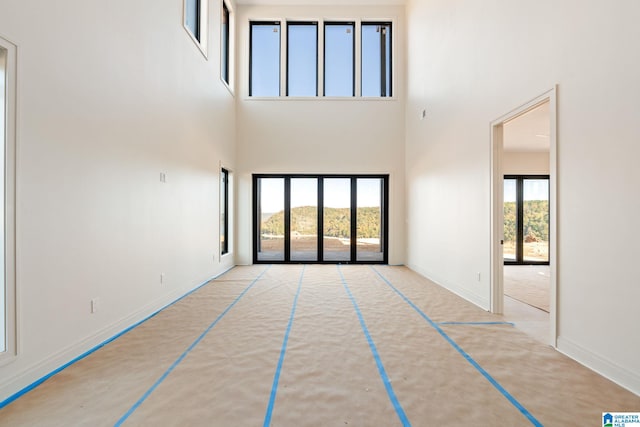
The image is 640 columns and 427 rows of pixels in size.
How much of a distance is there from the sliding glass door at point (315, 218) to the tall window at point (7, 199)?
546 cm

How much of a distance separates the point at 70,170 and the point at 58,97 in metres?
0.56

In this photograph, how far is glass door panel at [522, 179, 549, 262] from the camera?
25.6ft

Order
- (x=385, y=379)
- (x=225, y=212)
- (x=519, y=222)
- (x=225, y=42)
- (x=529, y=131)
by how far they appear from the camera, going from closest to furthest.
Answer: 1. (x=385, y=379)
2. (x=529, y=131)
3. (x=225, y=42)
4. (x=225, y=212)
5. (x=519, y=222)

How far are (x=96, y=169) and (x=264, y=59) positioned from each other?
19.4 feet

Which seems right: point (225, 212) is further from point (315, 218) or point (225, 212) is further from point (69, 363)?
point (69, 363)

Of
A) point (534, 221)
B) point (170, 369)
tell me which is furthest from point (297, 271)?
point (534, 221)

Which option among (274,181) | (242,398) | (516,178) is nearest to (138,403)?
(242,398)

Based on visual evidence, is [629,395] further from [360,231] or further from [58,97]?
[360,231]

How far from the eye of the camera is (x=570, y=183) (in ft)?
8.67

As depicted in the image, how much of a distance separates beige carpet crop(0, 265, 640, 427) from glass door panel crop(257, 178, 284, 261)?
3.67 m

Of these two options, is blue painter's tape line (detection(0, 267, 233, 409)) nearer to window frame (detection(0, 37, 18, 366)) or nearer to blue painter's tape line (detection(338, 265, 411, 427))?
window frame (detection(0, 37, 18, 366))

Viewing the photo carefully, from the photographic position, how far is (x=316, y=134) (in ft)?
24.3

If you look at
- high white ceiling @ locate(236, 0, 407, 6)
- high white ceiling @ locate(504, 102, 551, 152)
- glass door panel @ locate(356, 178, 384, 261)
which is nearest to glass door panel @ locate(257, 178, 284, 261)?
glass door panel @ locate(356, 178, 384, 261)

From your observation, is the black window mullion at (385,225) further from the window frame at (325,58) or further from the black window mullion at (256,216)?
the black window mullion at (256,216)
